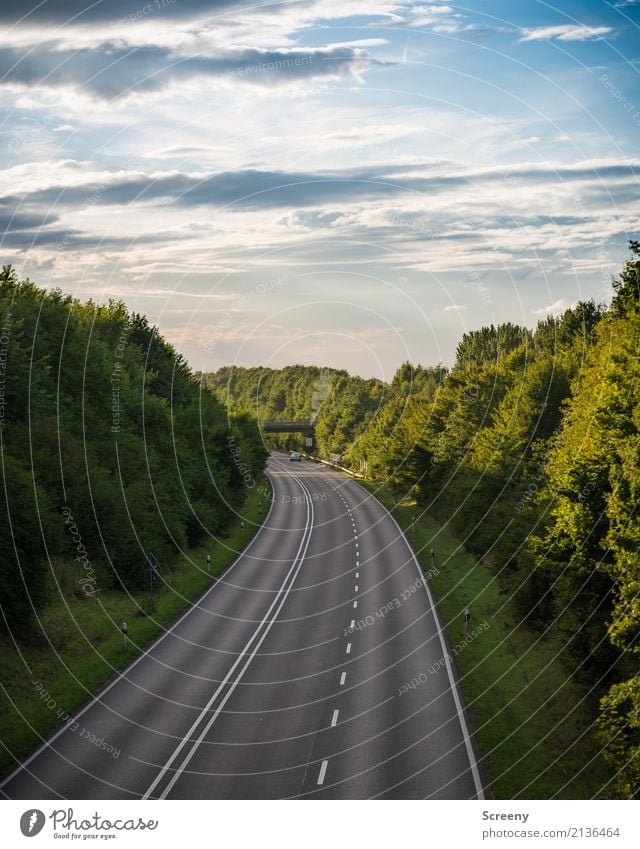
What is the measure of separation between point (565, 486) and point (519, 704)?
7993 mm

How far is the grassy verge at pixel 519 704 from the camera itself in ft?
81.4

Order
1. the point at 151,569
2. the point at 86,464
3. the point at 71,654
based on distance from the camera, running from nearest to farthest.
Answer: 1. the point at 71,654
2. the point at 151,569
3. the point at 86,464

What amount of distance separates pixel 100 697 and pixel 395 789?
1310cm

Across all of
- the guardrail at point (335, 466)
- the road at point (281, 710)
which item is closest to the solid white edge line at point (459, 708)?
the road at point (281, 710)

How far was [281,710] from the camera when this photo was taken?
31531 mm

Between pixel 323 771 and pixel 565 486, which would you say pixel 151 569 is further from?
pixel 565 486

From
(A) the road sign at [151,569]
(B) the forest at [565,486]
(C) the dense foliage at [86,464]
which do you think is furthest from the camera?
(A) the road sign at [151,569]

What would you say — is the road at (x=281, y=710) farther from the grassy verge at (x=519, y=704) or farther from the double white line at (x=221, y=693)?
the grassy verge at (x=519, y=704)

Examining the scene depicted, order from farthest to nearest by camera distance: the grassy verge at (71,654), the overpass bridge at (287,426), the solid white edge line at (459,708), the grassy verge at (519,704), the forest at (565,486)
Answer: the overpass bridge at (287,426) < the grassy verge at (71,654) < the forest at (565,486) < the solid white edge line at (459,708) < the grassy verge at (519,704)

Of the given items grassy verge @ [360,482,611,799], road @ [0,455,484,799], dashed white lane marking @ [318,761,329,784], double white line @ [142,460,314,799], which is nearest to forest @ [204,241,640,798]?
grassy verge @ [360,482,611,799]

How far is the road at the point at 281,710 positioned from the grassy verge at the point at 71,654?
793mm

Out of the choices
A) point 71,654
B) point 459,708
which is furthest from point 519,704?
point 71,654

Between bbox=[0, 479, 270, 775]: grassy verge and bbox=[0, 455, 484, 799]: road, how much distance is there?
2.60ft

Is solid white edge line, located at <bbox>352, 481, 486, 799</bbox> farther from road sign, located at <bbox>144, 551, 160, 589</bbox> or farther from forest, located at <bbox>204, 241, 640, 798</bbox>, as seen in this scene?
road sign, located at <bbox>144, 551, 160, 589</bbox>
